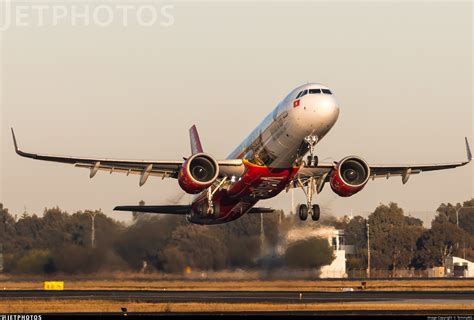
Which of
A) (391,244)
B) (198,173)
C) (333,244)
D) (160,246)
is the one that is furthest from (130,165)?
(391,244)

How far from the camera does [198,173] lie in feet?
170

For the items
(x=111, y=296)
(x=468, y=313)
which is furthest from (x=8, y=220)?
(x=468, y=313)

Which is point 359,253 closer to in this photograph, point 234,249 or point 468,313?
point 234,249

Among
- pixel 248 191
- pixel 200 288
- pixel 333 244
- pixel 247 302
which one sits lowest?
pixel 247 302

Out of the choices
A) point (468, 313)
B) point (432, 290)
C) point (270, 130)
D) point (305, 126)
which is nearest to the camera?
point (468, 313)

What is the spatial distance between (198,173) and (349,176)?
346 inches

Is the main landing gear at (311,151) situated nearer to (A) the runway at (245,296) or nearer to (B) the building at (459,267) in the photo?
(A) the runway at (245,296)

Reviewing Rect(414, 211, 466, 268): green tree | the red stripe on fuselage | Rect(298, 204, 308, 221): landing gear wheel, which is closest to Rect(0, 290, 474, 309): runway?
Rect(298, 204, 308, 221): landing gear wheel

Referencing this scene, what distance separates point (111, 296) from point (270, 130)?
1370 cm

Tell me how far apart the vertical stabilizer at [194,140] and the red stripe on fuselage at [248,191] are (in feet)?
29.0

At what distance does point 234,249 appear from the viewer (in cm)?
6675

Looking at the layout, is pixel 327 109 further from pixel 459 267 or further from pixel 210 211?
pixel 459 267

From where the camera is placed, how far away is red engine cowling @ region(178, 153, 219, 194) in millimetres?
50719

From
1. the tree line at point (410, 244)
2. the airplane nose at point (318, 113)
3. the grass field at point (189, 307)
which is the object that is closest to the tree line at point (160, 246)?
the grass field at point (189, 307)
